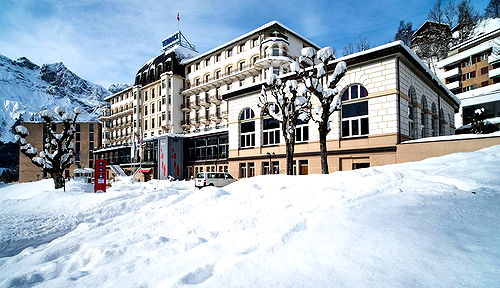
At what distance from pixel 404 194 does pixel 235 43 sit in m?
41.0

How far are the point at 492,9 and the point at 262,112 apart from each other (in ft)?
208

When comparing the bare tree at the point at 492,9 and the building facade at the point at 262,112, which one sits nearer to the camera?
the building facade at the point at 262,112

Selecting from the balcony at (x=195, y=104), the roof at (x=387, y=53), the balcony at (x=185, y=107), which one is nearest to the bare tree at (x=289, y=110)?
the roof at (x=387, y=53)

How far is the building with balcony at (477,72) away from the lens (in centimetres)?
3666

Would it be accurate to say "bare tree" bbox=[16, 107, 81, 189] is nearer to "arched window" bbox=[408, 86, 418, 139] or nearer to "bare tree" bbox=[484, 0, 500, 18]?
"arched window" bbox=[408, 86, 418, 139]

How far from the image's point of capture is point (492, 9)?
53969 mm

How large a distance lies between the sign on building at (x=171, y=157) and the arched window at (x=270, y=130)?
1643 cm

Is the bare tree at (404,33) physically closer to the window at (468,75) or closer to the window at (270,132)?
the window at (468,75)

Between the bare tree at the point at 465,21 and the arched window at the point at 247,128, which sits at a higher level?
the bare tree at the point at 465,21

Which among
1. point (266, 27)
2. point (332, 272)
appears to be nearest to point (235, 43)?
point (266, 27)

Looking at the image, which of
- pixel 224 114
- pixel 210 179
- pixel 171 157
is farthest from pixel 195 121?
pixel 210 179

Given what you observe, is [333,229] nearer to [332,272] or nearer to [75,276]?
[332,272]

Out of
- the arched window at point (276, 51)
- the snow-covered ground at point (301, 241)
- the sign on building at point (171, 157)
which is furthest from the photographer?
the arched window at point (276, 51)

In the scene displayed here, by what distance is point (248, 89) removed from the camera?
25.5 meters
